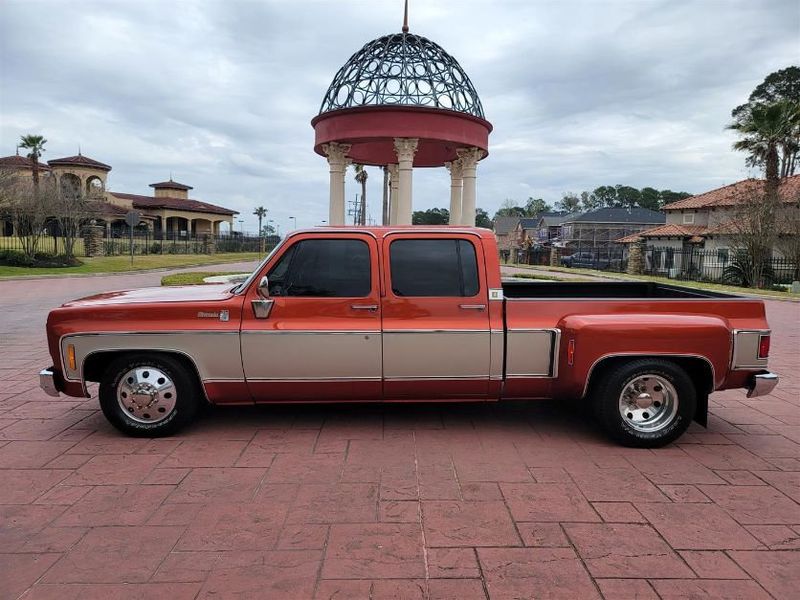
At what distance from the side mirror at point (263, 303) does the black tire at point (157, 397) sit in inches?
31.2

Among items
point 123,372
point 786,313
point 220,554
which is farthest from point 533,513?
point 786,313

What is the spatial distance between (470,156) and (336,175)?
4664 millimetres

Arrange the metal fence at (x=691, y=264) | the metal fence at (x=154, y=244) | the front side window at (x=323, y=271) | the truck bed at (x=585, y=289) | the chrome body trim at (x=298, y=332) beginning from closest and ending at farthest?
the chrome body trim at (x=298, y=332) → the front side window at (x=323, y=271) → the truck bed at (x=585, y=289) → the metal fence at (x=691, y=264) → the metal fence at (x=154, y=244)

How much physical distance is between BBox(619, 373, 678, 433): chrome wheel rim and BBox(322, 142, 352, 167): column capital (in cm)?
1560

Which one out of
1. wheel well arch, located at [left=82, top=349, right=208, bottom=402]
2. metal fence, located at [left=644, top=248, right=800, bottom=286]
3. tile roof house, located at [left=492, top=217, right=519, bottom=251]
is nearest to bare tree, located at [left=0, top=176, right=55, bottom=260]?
wheel well arch, located at [left=82, top=349, right=208, bottom=402]

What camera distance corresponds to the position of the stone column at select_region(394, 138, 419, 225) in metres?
17.8

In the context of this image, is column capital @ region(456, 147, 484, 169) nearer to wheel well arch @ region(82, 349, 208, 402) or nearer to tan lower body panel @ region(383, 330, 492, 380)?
tan lower body panel @ region(383, 330, 492, 380)

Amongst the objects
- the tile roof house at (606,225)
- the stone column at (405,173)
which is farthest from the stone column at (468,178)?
the tile roof house at (606,225)

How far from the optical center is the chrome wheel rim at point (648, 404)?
4.59m

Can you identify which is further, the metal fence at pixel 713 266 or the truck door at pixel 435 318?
the metal fence at pixel 713 266

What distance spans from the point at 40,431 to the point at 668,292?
6218 millimetres

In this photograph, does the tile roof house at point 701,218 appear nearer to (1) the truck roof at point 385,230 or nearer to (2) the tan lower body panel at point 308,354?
(1) the truck roof at point 385,230

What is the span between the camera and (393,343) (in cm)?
459

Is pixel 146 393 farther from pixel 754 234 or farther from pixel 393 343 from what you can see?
pixel 754 234
